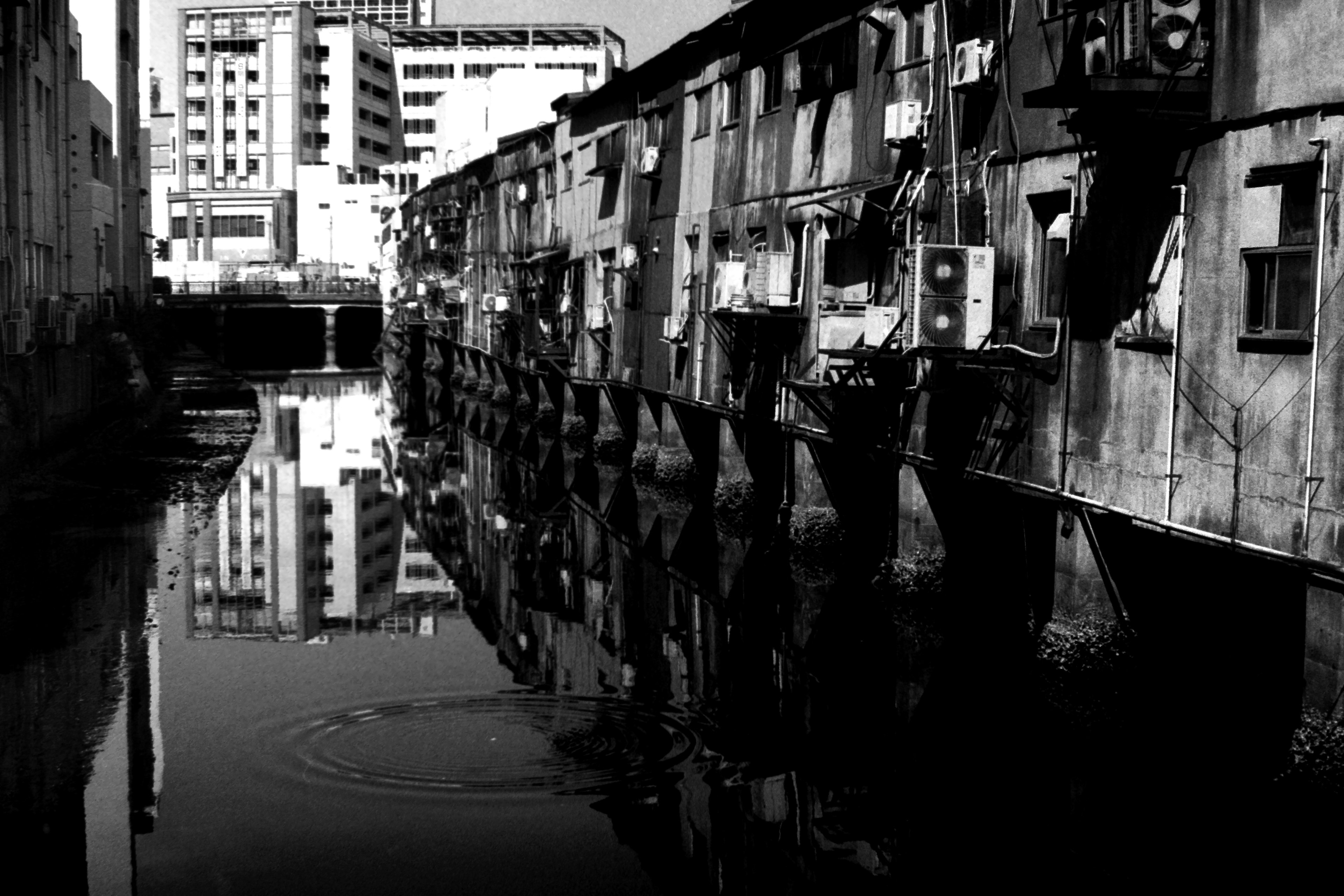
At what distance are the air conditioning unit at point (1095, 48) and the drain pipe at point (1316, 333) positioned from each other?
8.25 feet

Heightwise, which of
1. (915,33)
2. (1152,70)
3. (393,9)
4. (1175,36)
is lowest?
(1152,70)

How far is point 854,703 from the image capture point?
52.3 feet

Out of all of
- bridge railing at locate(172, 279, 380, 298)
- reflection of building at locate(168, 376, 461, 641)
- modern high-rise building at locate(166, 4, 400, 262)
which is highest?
modern high-rise building at locate(166, 4, 400, 262)

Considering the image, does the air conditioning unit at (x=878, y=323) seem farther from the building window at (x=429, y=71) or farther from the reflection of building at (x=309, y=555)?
the building window at (x=429, y=71)

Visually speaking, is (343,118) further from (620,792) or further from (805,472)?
(620,792)

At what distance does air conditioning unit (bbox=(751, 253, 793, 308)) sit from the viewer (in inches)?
914

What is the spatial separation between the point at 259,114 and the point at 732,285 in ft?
375

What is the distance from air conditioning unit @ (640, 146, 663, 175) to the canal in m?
8.40

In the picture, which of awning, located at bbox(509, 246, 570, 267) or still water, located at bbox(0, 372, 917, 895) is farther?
awning, located at bbox(509, 246, 570, 267)

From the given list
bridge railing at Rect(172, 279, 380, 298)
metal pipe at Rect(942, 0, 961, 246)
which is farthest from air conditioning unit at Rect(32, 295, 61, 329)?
bridge railing at Rect(172, 279, 380, 298)

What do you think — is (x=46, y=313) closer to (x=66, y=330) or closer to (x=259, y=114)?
(x=66, y=330)

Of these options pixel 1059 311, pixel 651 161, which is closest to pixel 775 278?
pixel 1059 311

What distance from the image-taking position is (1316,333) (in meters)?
11.5

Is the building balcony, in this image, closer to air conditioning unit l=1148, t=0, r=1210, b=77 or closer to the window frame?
air conditioning unit l=1148, t=0, r=1210, b=77
